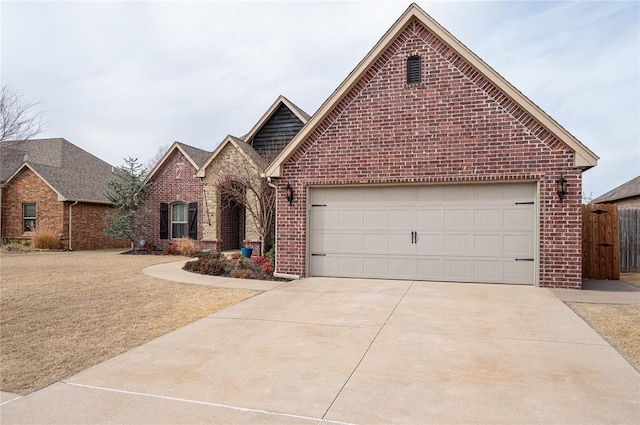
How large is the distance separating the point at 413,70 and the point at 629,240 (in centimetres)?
929

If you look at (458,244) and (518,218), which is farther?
(458,244)

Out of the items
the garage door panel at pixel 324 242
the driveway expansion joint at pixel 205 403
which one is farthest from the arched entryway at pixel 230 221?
the driveway expansion joint at pixel 205 403

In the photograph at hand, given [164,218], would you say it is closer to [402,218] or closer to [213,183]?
[213,183]

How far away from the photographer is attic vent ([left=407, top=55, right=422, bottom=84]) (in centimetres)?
1038

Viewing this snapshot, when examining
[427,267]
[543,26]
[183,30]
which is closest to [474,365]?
[427,267]

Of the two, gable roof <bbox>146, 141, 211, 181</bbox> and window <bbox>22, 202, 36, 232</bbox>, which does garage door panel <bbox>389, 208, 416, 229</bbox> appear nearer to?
gable roof <bbox>146, 141, 211, 181</bbox>

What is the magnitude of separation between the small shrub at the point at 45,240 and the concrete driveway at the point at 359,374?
1826cm

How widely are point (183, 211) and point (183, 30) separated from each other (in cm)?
1109

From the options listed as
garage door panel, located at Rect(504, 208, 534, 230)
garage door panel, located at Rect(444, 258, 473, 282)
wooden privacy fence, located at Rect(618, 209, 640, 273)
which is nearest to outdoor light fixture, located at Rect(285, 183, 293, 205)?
garage door panel, located at Rect(444, 258, 473, 282)

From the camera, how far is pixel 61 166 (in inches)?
1044

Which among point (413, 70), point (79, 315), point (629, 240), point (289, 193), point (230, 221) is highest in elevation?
point (413, 70)

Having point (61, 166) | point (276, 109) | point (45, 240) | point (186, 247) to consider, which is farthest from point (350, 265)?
point (61, 166)

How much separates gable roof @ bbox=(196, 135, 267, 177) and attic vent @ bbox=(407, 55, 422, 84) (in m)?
8.75

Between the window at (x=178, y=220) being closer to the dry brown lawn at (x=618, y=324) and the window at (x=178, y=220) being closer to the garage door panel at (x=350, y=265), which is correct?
the garage door panel at (x=350, y=265)
